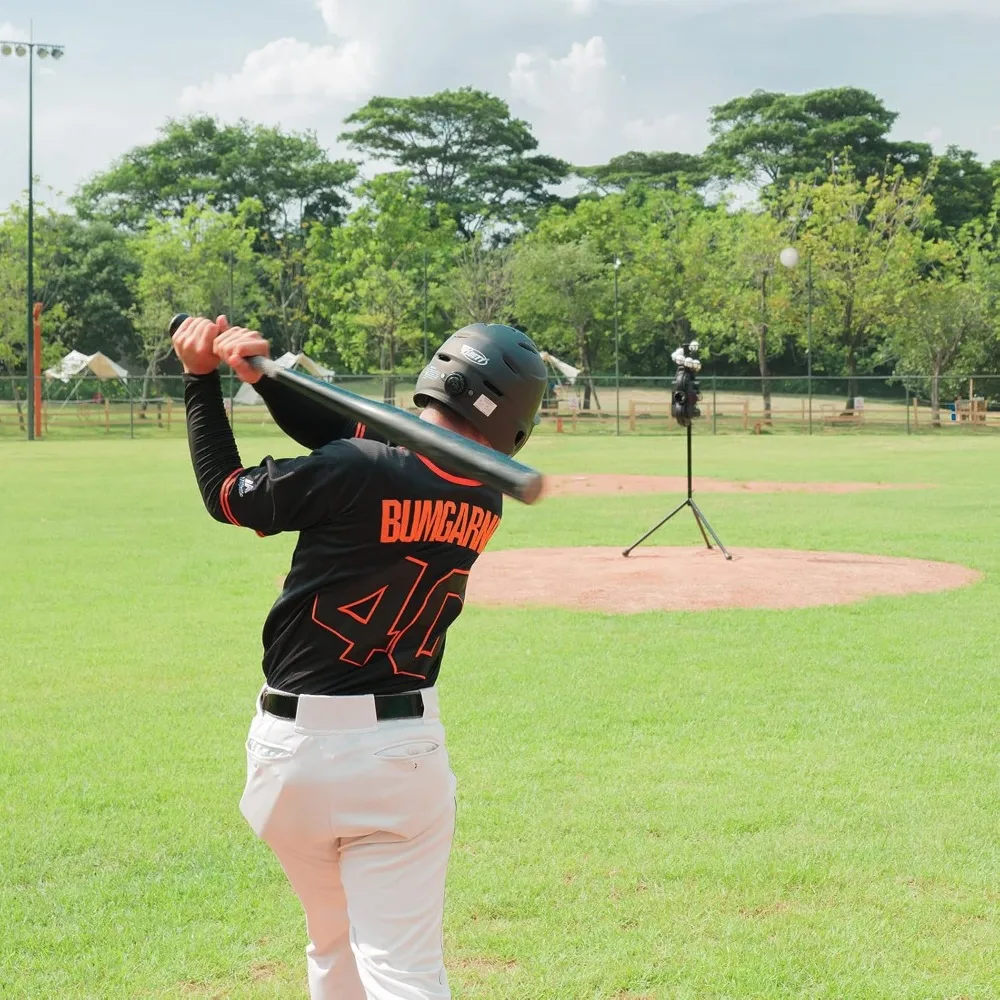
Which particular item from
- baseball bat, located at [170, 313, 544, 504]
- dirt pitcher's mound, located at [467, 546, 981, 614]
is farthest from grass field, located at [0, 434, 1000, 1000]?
baseball bat, located at [170, 313, 544, 504]

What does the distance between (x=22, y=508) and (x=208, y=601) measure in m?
9.92

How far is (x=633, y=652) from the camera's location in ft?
30.1

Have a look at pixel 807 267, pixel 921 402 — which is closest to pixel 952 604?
pixel 807 267

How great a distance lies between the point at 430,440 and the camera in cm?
222

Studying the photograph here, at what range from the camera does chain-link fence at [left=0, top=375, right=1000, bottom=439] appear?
48.9 m

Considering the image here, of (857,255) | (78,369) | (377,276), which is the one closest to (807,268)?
(857,255)

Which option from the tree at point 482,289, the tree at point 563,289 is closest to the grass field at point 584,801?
the tree at point 563,289

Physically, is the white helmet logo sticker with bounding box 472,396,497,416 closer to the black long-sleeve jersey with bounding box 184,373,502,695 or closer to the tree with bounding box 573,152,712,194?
the black long-sleeve jersey with bounding box 184,373,502,695

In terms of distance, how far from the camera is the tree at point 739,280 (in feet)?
184

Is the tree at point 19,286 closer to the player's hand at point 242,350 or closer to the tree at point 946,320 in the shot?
the tree at point 946,320

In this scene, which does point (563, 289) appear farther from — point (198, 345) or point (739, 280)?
point (198, 345)

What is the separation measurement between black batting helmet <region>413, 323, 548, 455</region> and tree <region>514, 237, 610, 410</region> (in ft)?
178

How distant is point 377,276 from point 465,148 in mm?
24343

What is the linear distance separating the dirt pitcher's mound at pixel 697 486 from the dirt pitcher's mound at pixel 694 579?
8.10 meters
